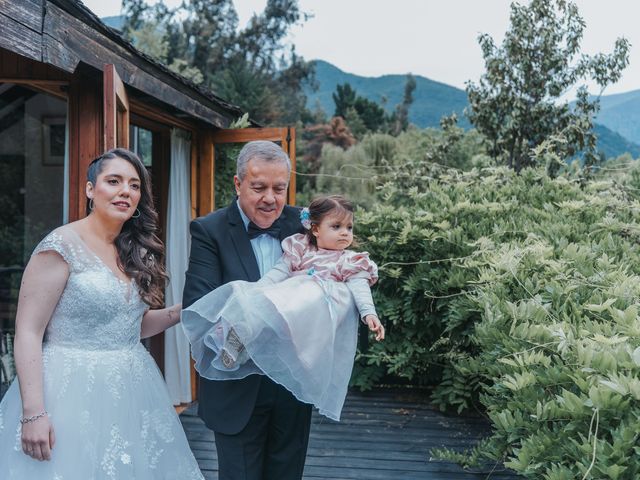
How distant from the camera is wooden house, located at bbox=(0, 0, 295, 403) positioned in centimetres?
370

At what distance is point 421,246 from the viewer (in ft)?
19.4

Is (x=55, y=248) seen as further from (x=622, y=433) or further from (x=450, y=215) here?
(x=450, y=215)

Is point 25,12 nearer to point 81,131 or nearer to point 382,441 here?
point 81,131

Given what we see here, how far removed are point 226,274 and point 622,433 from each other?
145cm

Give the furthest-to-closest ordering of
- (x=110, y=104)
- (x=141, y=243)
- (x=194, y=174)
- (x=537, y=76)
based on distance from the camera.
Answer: (x=537, y=76) → (x=194, y=174) → (x=110, y=104) → (x=141, y=243)

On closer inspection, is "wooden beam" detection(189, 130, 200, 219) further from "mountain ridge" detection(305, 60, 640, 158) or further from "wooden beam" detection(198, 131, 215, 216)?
"mountain ridge" detection(305, 60, 640, 158)

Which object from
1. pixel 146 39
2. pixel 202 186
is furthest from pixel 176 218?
pixel 146 39

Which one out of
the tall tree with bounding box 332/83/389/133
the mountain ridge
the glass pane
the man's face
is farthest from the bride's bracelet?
the mountain ridge

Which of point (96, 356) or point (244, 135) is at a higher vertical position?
point (244, 135)

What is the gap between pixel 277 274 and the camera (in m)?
2.54

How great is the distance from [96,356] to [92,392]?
135 mm

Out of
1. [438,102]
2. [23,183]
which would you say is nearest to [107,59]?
[23,183]

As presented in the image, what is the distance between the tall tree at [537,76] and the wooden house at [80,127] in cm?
820

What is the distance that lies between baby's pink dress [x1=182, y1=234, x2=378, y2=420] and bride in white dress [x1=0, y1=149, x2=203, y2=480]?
298 millimetres
